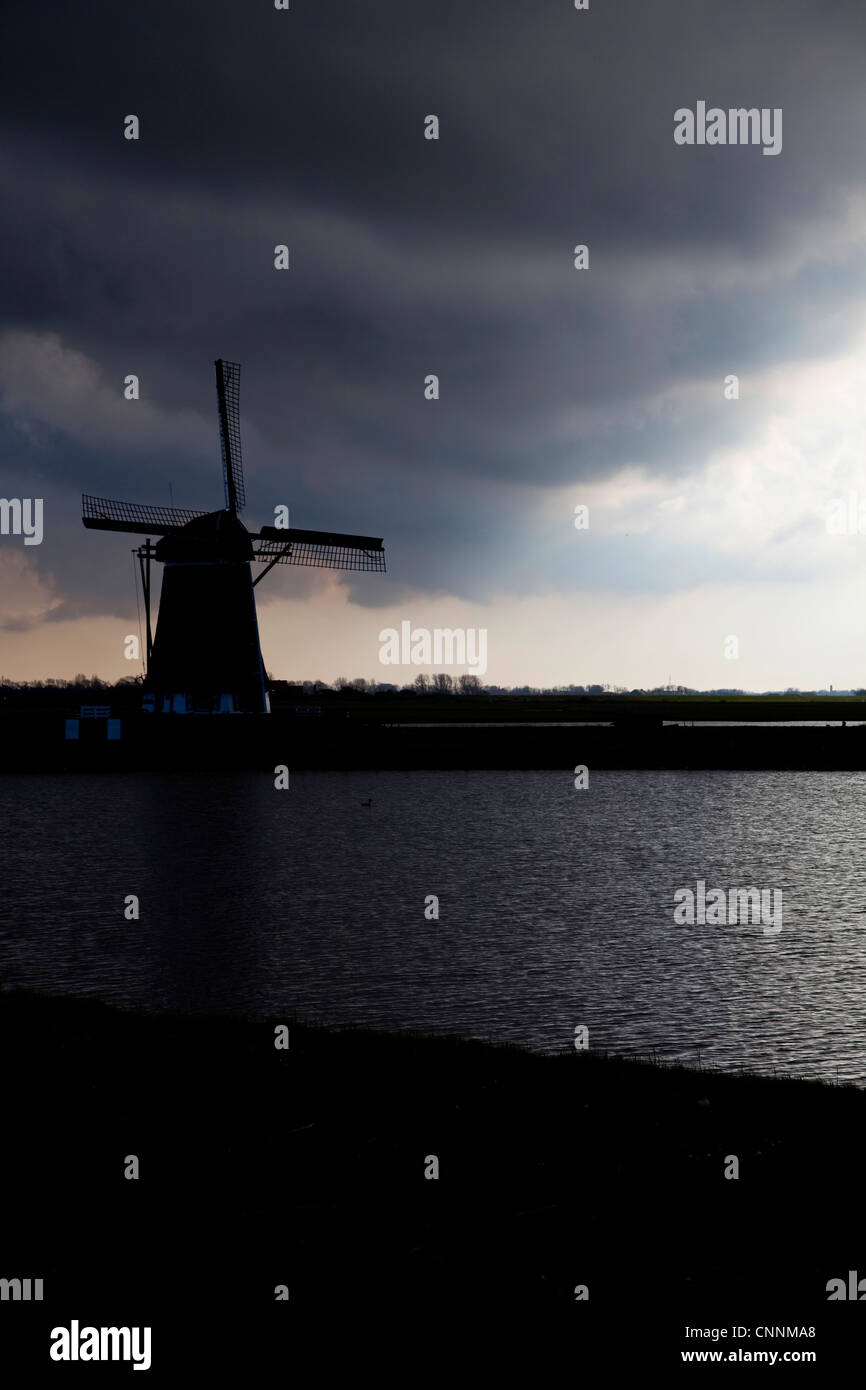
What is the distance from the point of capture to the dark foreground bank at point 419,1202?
7297 millimetres

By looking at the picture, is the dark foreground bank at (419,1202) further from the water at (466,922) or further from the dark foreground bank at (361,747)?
the dark foreground bank at (361,747)

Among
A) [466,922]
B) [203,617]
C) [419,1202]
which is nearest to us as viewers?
[419,1202]

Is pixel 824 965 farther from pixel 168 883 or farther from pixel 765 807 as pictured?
pixel 765 807

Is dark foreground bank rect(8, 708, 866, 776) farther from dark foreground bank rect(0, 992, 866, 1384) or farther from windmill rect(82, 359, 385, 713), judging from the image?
dark foreground bank rect(0, 992, 866, 1384)

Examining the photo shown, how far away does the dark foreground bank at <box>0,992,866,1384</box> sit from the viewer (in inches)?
287

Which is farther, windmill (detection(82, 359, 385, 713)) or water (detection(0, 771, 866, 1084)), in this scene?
windmill (detection(82, 359, 385, 713))

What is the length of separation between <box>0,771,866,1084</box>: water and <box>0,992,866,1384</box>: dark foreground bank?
4.43 m

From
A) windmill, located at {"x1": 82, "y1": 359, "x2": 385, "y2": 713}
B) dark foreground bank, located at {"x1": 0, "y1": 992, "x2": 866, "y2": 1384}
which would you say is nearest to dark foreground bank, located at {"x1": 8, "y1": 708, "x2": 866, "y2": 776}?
windmill, located at {"x1": 82, "y1": 359, "x2": 385, "y2": 713}

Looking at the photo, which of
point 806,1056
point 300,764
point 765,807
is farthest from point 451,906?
point 300,764

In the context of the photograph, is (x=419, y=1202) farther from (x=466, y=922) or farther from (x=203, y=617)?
(x=203, y=617)

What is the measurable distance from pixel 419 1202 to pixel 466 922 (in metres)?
17.1

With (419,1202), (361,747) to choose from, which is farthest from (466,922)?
(361,747)

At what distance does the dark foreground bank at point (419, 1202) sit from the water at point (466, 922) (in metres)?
4.43

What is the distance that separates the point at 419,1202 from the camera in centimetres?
876
